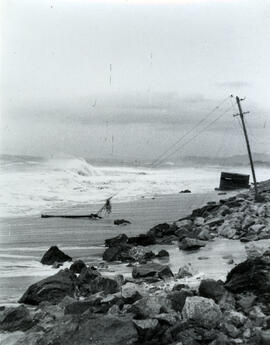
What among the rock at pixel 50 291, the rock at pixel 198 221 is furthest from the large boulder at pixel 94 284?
the rock at pixel 198 221

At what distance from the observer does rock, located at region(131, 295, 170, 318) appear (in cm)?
549

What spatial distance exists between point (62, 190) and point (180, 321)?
29471 millimetres

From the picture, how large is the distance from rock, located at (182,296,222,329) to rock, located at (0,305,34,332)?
187cm

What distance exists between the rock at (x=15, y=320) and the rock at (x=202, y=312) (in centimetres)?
187

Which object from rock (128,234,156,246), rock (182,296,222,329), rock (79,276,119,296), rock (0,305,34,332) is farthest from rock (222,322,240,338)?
rock (128,234,156,246)

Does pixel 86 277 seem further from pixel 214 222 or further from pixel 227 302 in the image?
pixel 214 222

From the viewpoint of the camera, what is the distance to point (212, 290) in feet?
20.3

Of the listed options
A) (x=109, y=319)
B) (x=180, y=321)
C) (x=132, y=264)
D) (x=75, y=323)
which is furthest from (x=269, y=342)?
(x=132, y=264)

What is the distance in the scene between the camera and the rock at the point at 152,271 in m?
8.06

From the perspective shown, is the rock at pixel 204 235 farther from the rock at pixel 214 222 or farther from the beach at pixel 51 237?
the beach at pixel 51 237

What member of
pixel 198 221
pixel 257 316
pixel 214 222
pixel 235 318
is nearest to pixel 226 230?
pixel 214 222

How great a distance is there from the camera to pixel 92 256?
1079 centimetres

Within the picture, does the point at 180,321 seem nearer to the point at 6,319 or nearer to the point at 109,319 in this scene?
the point at 109,319

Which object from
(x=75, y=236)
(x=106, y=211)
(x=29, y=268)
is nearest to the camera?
(x=29, y=268)
